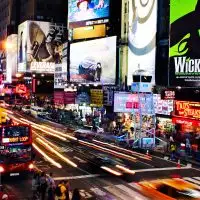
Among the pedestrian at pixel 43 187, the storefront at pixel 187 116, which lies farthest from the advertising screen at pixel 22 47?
the pedestrian at pixel 43 187

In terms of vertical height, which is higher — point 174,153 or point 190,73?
point 190,73

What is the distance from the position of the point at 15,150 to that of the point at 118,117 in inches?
1333

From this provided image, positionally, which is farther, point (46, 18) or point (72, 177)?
point (46, 18)

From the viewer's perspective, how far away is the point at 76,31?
84.8 meters

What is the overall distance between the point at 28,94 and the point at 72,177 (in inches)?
3959

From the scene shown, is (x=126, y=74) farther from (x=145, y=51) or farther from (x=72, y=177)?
(x=72, y=177)

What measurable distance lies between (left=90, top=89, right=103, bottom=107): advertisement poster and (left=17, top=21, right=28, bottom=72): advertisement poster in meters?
46.6

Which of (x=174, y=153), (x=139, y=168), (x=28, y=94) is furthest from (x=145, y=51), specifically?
(x=28, y=94)

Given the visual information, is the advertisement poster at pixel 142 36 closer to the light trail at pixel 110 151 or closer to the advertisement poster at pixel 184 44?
the advertisement poster at pixel 184 44

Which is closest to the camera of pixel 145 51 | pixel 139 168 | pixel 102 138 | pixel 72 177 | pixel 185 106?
pixel 72 177

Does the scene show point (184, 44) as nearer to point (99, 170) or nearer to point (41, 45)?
point (99, 170)

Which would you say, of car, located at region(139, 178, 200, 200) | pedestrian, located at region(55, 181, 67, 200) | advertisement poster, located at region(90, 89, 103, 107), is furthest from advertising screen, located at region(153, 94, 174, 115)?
pedestrian, located at region(55, 181, 67, 200)

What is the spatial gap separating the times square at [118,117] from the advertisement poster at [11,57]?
90.8ft

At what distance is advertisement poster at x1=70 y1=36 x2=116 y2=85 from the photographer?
223 feet
